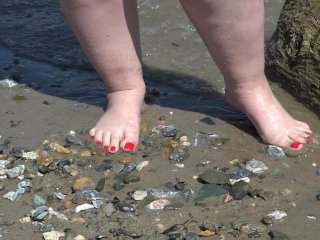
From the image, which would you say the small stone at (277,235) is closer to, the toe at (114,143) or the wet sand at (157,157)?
the wet sand at (157,157)

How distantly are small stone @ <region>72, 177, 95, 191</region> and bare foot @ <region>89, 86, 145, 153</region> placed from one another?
0.91ft

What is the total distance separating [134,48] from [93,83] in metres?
0.64

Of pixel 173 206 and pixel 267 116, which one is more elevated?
pixel 267 116

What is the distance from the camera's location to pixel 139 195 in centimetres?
277

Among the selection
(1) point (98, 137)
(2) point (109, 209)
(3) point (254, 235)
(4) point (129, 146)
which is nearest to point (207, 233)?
(3) point (254, 235)

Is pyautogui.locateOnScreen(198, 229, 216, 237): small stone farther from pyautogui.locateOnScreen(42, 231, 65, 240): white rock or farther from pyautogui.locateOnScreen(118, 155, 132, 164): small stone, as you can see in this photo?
pyautogui.locateOnScreen(118, 155, 132, 164): small stone

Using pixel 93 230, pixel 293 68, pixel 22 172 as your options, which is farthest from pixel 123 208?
pixel 293 68

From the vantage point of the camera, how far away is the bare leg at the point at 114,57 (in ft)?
10.1

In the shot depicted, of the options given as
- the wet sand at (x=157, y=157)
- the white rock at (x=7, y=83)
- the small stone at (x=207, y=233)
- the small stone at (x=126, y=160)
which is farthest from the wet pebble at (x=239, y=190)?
the white rock at (x=7, y=83)

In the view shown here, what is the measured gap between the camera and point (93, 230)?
258 centimetres

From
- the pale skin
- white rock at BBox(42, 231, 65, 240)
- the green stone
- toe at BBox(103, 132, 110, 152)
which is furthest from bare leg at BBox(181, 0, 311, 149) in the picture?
white rock at BBox(42, 231, 65, 240)

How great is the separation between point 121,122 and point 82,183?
0.47 metres

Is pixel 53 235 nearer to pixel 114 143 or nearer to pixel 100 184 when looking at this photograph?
pixel 100 184

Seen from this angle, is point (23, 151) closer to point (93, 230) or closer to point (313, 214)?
point (93, 230)
